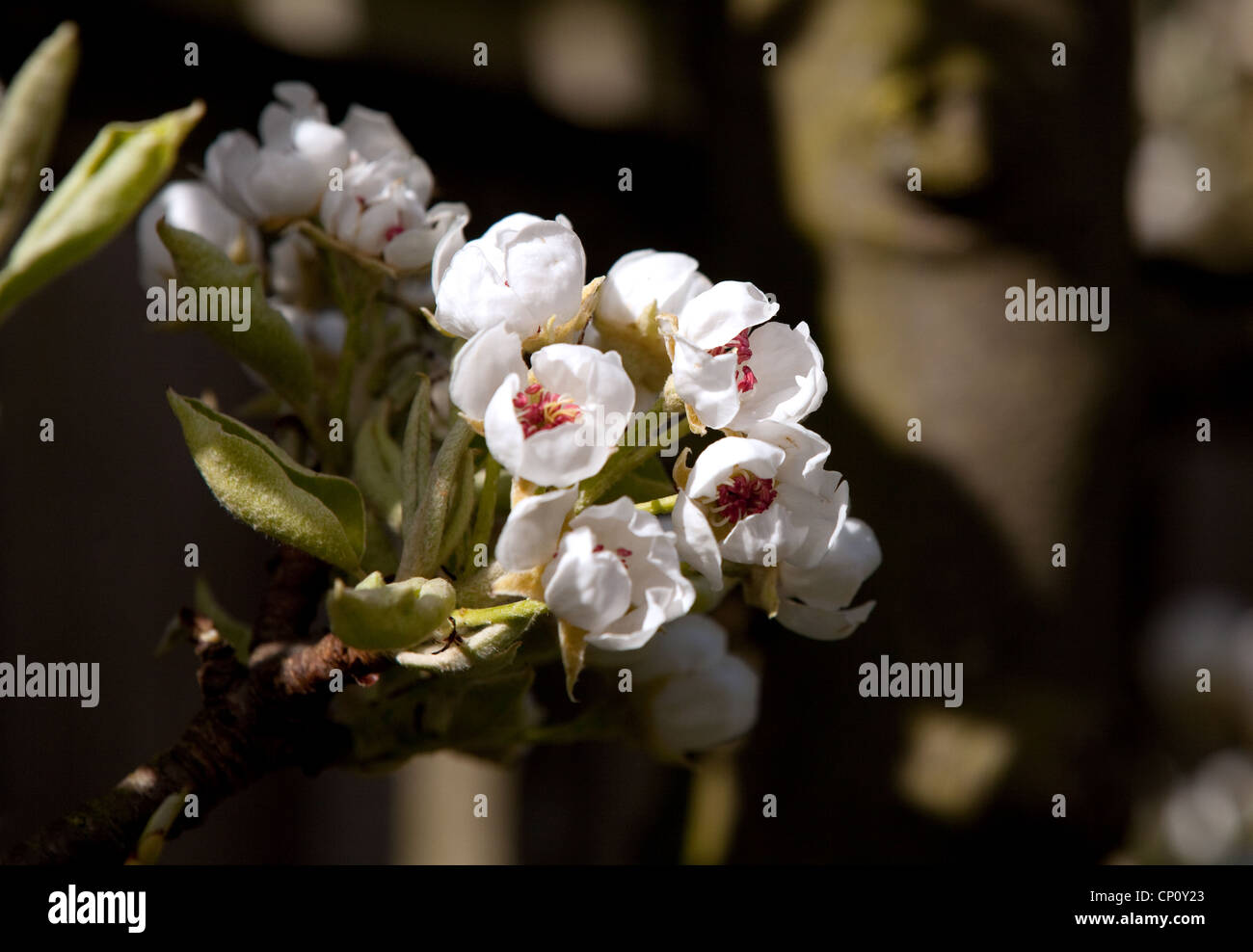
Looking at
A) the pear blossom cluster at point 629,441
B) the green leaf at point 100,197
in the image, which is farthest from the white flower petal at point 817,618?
the green leaf at point 100,197

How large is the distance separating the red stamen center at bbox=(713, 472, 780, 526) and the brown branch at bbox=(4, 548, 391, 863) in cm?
10

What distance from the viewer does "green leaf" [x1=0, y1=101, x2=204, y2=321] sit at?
0.22 m

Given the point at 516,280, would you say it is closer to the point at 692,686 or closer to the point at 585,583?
the point at 585,583

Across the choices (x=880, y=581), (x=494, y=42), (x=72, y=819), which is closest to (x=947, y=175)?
(x=880, y=581)

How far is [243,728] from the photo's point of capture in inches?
13.2

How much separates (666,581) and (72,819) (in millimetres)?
174

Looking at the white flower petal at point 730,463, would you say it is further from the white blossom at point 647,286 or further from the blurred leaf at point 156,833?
the blurred leaf at point 156,833

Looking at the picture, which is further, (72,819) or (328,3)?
(328,3)

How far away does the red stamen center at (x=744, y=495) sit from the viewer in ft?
0.91

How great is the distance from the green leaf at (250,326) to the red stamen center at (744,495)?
0.16 metres

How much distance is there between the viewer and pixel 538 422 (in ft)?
0.90

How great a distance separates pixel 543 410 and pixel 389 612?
0.06 meters
